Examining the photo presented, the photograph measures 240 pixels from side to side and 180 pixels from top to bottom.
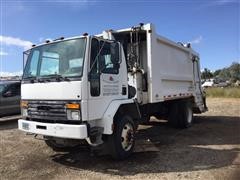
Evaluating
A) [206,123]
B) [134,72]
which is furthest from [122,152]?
[206,123]

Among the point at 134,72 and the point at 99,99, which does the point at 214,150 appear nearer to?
the point at 134,72

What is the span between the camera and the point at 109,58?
22.1ft

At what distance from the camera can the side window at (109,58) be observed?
21.5ft

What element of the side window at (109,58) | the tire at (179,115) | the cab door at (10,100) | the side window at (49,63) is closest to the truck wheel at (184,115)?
the tire at (179,115)

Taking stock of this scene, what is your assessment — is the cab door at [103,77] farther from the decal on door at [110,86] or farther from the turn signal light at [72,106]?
the turn signal light at [72,106]

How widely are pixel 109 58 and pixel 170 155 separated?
2.64 meters

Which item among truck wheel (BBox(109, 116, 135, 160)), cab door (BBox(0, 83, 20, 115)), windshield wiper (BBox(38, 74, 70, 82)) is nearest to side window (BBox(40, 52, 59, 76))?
windshield wiper (BBox(38, 74, 70, 82))

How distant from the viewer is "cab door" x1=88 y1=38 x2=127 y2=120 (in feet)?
20.4

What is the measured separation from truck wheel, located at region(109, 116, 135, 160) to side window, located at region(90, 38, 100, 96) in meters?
0.91

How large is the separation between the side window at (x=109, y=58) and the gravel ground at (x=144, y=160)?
1973 millimetres

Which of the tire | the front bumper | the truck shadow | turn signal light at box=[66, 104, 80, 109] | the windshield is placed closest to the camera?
the front bumper

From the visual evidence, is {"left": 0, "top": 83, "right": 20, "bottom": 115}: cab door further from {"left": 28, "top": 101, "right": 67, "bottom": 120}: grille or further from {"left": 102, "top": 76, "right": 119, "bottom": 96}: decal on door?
{"left": 102, "top": 76, "right": 119, "bottom": 96}: decal on door

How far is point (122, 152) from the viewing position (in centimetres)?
677

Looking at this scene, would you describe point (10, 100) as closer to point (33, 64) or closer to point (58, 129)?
point (33, 64)
